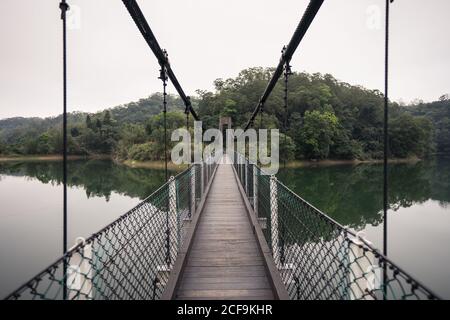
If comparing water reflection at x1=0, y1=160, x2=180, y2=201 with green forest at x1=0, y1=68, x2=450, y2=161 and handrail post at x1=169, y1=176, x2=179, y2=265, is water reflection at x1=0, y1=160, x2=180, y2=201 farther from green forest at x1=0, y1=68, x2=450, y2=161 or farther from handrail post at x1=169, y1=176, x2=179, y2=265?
handrail post at x1=169, y1=176, x2=179, y2=265

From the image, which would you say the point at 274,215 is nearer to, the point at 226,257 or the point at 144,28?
the point at 226,257

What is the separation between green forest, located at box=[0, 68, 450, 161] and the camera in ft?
81.8

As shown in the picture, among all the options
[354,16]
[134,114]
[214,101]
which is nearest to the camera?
[354,16]

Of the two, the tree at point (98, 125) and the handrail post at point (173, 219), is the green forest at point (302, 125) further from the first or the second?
the handrail post at point (173, 219)

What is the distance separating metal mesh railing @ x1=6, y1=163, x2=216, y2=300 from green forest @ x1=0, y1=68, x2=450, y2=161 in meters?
20.0

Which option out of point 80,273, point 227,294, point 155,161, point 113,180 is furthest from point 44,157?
point 80,273

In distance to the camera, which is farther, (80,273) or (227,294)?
(227,294)

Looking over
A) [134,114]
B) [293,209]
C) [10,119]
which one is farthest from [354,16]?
[10,119]

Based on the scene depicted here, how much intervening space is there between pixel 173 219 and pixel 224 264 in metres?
0.59

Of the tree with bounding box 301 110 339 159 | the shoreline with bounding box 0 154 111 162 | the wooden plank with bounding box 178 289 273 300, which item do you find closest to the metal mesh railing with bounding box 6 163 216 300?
the wooden plank with bounding box 178 289 273 300

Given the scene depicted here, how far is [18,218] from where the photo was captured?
36.1 ft

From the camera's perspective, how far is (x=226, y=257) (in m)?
2.06

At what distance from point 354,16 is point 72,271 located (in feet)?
67.2
